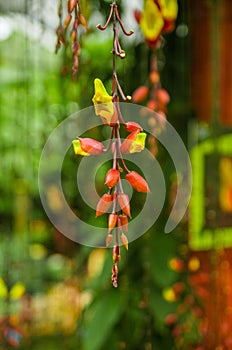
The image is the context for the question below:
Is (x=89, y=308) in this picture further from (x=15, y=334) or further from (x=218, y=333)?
(x=218, y=333)

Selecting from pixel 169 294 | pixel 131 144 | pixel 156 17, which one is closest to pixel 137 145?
pixel 131 144

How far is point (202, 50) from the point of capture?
1540mm

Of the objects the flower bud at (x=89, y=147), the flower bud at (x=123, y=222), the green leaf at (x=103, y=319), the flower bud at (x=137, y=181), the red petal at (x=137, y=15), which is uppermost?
the red petal at (x=137, y=15)

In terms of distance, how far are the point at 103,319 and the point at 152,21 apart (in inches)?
24.2

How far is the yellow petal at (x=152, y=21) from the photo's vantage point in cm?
81

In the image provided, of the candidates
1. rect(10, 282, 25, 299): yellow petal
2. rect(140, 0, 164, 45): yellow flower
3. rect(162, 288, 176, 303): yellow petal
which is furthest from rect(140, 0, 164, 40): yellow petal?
rect(10, 282, 25, 299): yellow petal

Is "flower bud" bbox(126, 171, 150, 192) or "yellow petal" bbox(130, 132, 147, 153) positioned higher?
"yellow petal" bbox(130, 132, 147, 153)

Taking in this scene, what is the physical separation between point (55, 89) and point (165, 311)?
1.31m

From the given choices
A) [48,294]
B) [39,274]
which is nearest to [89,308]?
[48,294]

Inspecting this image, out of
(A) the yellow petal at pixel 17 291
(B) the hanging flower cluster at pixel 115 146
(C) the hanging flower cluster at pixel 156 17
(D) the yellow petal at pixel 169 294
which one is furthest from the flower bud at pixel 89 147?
(A) the yellow petal at pixel 17 291

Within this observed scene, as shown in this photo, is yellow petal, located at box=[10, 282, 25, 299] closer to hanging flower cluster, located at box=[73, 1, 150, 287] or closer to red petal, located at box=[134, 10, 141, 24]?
red petal, located at box=[134, 10, 141, 24]

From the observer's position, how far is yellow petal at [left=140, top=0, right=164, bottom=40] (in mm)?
812

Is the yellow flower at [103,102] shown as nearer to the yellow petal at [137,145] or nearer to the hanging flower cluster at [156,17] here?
the yellow petal at [137,145]

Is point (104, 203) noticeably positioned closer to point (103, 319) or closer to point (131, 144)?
point (131, 144)
